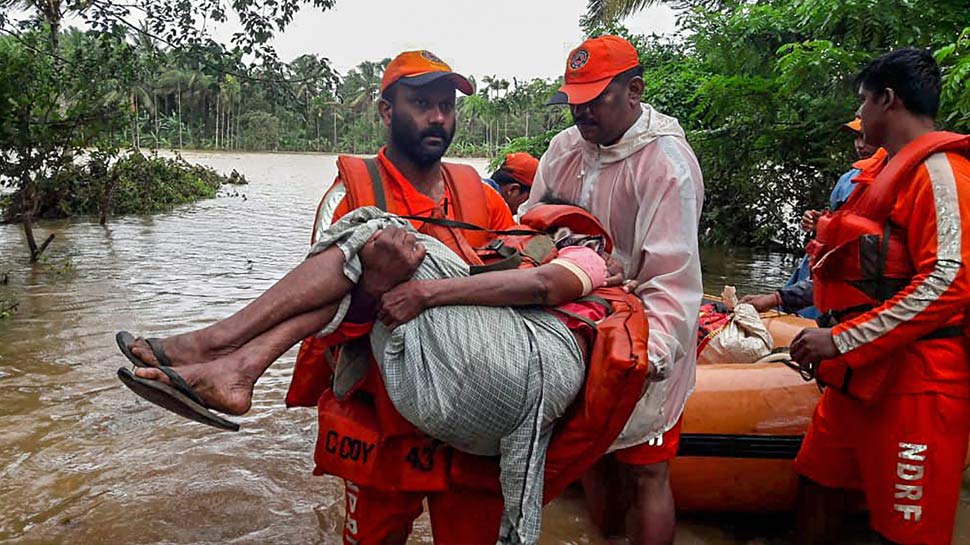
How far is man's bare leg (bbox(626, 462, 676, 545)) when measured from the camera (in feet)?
8.76

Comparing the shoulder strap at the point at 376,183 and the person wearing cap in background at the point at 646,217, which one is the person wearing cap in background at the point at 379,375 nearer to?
the shoulder strap at the point at 376,183

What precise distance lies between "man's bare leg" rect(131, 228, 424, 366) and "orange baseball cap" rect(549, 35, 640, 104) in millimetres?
1036

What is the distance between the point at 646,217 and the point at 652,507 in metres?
1.01

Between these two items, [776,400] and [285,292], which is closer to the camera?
[285,292]

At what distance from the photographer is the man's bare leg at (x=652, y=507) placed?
267 cm

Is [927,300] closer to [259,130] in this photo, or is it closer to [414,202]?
[414,202]

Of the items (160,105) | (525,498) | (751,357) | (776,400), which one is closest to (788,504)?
(776,400)

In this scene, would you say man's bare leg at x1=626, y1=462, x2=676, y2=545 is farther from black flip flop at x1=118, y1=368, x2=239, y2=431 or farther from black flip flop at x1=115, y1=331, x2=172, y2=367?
black flip flop at x1=115, y1=331, x2=172, y2=367

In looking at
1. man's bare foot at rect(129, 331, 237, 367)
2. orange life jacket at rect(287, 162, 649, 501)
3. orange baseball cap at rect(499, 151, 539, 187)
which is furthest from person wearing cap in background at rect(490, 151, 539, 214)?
man's bare foot at rect(129, 331, 237, 367)

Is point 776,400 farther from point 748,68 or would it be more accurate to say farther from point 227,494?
point 748,68

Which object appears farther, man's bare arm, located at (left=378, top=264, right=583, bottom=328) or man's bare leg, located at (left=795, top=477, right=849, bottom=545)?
man's bare leg, located at (left=795, top=477, right=849, bottom=545)

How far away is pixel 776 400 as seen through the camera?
340cm

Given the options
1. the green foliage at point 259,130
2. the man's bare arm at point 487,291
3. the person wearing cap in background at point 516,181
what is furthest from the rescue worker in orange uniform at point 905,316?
the green foliage at point 259,130

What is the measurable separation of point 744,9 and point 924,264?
615cm
